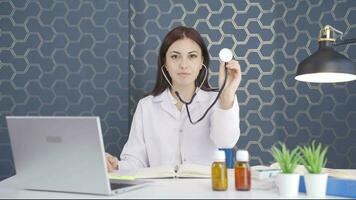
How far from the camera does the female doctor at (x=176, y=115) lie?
2.23 meters

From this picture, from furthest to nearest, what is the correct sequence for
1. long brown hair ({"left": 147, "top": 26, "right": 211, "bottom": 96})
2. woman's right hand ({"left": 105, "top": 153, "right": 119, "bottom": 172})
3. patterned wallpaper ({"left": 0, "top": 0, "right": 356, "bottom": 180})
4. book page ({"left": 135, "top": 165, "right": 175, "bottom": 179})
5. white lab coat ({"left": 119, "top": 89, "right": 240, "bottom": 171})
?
patterned wallpaper ({"left": 0, "top": 0, "right": 356, "bottom": 180})
long brown hair ({"left": 147, "top": 26, "right": 211, "bottom": 96})
white lab coat ({"left": 119, "top": 89, "right": 240, "bottom": 171})
woman's right hand ({"left": 105, "top": 153, "right": 119, "bottom": 172})
book page ({"left": 135, "top": 165, "right": 175, "bottom": 179})

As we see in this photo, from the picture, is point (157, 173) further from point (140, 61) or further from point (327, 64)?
point (140, 61)

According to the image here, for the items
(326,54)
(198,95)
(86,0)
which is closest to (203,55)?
(198,95)

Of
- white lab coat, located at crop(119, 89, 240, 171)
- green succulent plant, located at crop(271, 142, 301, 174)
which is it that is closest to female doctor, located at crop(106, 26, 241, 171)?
white lab coat, located at crop(119, 89, 240, 171)

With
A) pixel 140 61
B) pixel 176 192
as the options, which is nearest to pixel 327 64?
pixel 176 192

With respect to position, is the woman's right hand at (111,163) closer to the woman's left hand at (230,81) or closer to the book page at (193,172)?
the book page at (193,172)

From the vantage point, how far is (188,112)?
2.18m

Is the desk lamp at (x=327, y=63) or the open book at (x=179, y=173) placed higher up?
the desk lamp at (x=327, y=63)

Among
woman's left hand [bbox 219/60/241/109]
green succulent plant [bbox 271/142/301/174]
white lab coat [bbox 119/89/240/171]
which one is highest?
woman's left hand [bbox 219/60/241/109]

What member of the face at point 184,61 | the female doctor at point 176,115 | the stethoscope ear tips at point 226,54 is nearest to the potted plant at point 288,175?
the stethoscope ear tips at point 226,54

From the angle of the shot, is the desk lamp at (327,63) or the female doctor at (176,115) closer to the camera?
the desk lamp at (327,63)

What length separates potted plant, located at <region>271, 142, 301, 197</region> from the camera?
1.16 metres

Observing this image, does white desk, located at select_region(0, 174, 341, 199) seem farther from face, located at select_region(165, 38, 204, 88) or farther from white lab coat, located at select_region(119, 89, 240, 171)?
face, located at select_region(165, 38, 204, 88)

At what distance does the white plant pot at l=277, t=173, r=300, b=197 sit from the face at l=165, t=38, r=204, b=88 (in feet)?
3.85
